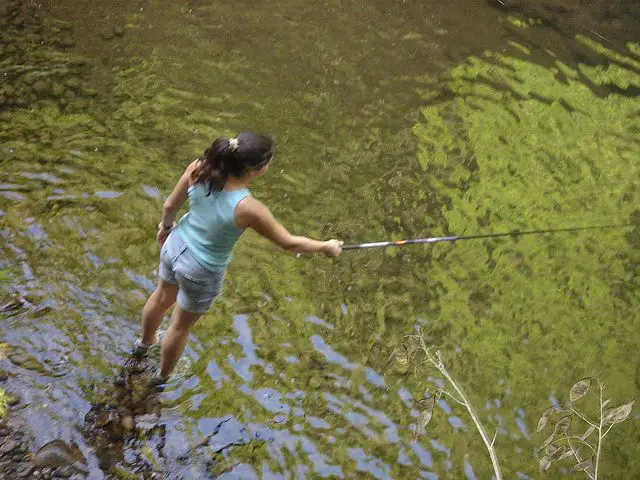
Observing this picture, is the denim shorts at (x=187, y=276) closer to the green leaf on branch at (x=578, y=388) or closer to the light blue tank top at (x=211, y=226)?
the light blue tank top at (x=211, y=226)

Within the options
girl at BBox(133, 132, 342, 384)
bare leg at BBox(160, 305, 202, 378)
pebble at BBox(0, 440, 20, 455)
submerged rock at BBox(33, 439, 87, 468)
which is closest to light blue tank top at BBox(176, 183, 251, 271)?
girl at BBox(133, 132, 342, 384)

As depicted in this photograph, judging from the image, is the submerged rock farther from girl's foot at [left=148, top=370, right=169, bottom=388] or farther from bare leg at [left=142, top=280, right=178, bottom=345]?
bare leg at [left=142, top=280, right=178, bottom=345]

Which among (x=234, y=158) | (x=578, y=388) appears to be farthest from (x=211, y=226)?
(x=578, y=388)

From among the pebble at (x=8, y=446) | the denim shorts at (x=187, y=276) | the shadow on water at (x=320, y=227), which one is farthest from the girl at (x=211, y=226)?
the pebble at (x=8, y=446)

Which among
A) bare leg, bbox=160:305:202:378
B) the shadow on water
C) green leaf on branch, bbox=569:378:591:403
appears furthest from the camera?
the shadow on water

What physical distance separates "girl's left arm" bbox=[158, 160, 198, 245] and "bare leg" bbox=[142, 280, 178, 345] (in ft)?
0.96

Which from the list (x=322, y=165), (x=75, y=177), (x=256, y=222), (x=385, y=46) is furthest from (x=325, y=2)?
(x=256, y=222)

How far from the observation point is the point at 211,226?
3.64 m

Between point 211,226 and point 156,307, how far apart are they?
2.73 feet

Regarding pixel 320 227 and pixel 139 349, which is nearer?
pixel 139 349

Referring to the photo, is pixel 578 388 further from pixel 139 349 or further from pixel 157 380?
pixel 139 349

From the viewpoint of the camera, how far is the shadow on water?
14.5 feet

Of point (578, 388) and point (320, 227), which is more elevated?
point (578, 388)

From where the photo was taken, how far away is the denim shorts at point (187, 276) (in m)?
3.75
